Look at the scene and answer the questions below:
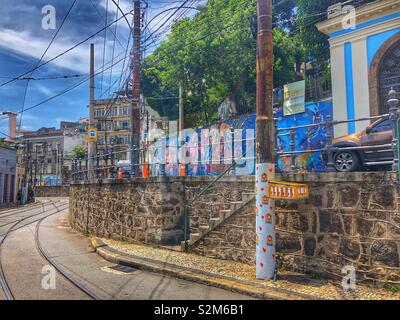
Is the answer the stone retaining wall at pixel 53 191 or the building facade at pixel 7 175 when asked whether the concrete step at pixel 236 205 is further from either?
the stone retaining wall at pixel 53 191

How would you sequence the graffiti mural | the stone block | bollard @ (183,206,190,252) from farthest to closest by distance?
the graffiti mural, bollard @ (183,206,190,252), the stone block

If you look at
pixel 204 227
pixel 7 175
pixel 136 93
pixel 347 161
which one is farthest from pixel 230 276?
pixel 7 175

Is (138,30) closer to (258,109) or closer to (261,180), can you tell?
(258,109)

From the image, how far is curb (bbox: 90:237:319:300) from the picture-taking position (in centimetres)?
614

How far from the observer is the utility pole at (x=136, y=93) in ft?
40.1

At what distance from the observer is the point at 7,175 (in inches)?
1479

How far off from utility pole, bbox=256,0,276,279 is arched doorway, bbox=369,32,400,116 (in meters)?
7.78

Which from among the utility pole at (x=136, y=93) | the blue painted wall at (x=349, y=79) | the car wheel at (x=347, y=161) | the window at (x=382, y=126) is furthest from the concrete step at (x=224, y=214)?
the blue painted wall at (x=349, y=79)

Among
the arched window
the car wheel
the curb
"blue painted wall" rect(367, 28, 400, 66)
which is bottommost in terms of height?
the curb

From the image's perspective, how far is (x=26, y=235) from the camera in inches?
595

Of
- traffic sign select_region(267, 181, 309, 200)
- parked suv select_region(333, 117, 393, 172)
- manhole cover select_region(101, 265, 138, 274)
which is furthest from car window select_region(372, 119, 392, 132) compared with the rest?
manhole cover select_region(101, 265, 138, 274)

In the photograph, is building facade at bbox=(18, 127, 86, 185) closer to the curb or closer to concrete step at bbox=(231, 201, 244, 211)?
the curb

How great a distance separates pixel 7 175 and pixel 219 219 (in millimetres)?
35276

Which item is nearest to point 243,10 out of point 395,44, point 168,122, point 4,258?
point 395,44
